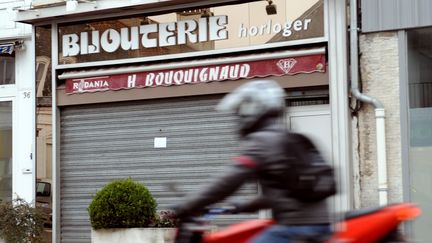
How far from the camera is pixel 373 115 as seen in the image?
1188 centimetres

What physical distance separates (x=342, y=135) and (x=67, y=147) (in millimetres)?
5169

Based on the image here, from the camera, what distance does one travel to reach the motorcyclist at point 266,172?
4.09 meters

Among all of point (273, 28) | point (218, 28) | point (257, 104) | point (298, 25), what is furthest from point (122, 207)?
point (257, 104)

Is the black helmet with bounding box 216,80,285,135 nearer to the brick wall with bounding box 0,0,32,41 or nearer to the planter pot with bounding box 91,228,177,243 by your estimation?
the planter pot with bounding box 91,228,177,243

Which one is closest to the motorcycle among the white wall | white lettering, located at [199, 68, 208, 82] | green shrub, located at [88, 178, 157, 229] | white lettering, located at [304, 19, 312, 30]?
green shrub, located at [88, 178, 157, 229]

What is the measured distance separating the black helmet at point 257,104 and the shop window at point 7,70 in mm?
11295

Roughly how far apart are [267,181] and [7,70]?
1168 centimetres

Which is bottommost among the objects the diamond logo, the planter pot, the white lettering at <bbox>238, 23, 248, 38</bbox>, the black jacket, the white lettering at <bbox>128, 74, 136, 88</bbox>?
the planter pot

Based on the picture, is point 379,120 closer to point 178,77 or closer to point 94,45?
point 178,77

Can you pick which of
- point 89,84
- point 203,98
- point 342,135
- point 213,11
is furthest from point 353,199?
point 89,84

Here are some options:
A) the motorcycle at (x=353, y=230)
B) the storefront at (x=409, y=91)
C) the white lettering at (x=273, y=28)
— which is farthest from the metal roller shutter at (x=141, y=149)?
the motorcycle at (x=353, y=230)

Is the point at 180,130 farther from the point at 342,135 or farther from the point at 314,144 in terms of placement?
the point at 314,144

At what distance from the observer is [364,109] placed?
471 inches

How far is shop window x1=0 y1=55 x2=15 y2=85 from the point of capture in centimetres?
1497
